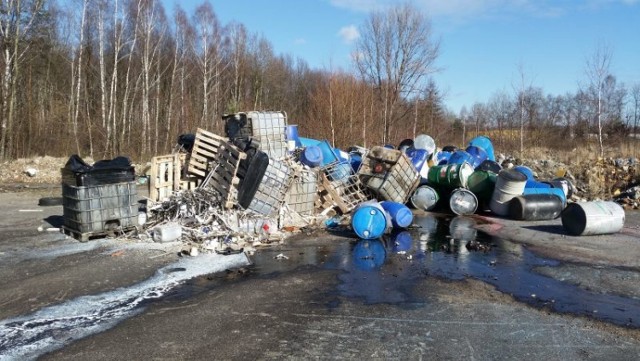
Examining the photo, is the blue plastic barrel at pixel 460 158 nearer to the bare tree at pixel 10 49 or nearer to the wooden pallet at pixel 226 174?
the wooden pallet at pixel 226 174

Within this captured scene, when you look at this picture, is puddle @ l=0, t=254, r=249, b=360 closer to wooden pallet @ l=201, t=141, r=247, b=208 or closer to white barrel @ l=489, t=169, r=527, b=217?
wooden pallet @ l=201, t=141, r=247, b=208

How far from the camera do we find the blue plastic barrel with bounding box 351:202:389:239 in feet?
28.1

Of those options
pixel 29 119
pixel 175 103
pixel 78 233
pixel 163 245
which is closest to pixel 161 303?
pixel 163 245

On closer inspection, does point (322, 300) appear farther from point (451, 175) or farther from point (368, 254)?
point (451, 175)

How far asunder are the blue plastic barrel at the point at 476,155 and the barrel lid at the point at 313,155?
4.65 m

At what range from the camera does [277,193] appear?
9219mm

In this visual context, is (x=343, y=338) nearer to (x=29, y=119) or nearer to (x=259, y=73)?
(x=29, y=119)

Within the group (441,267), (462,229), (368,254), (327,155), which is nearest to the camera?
(441,267)

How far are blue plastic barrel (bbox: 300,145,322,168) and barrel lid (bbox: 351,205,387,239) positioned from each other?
2.15 m

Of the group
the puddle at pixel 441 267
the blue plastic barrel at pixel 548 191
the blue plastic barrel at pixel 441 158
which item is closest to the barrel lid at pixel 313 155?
the puddle at pixel 441 267

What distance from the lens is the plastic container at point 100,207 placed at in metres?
7.70

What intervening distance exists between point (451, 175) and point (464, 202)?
71 cm

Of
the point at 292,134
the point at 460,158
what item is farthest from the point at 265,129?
the point at 460,158

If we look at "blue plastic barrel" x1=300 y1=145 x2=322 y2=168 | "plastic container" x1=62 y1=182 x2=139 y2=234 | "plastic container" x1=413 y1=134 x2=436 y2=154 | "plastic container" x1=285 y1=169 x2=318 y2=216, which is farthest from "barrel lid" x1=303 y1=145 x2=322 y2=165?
"plastic container" x1=413 y1=134 x2=436 y2=154
